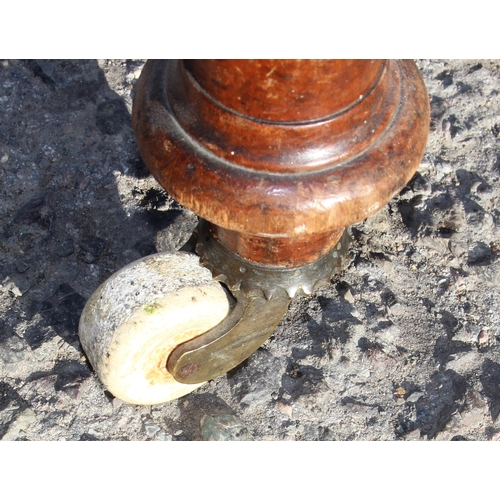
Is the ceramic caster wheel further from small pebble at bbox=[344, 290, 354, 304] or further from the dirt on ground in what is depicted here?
small pebble at bbox=[344, 290, 354, 304]

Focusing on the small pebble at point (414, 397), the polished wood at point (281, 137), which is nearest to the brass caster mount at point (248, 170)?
the polished wood at point (281, 137)

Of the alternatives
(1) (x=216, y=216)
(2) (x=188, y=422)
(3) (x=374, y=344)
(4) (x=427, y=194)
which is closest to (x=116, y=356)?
(2) (x=188, y=422)

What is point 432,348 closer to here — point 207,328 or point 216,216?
point 207,328

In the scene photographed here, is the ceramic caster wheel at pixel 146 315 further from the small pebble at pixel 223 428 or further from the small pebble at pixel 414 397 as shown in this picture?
the small pebble at pixel 414 397

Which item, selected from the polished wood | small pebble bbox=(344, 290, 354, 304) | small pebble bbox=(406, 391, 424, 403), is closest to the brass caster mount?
the polished wood

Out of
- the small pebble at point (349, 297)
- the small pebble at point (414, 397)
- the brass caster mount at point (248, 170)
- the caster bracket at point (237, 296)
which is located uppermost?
the brass caster mount at point (248, 170)

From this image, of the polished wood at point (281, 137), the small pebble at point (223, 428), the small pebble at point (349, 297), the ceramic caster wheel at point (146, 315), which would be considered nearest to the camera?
→ the polished wood at point (281, 137)

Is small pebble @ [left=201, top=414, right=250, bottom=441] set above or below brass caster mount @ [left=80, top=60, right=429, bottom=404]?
below
